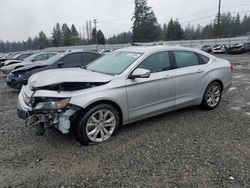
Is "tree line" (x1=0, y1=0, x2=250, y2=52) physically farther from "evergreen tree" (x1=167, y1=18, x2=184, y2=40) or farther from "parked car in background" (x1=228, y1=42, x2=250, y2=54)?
"parked car in background" (x1=228, y1=42, x2=250, y2=54)

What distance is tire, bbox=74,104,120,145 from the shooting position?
4.11 meters

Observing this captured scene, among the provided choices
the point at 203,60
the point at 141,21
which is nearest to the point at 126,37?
the point at 141,21

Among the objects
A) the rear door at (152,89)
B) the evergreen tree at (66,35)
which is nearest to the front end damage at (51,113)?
the rear door at (152,89)

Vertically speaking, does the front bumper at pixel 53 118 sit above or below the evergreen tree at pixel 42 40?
below

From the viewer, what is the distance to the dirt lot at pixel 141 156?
3311mm

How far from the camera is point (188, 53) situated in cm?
573

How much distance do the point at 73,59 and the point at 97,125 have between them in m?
5.97

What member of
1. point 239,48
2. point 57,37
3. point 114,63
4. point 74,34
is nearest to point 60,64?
point 114,63

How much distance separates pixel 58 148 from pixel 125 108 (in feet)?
4.21

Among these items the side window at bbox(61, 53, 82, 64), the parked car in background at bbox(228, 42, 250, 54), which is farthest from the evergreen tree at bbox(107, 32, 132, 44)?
the side window at bbox(61, 53, 82, 64)

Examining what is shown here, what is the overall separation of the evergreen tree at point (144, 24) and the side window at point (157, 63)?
231 ft

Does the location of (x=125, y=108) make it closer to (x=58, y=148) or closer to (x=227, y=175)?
(x=58, y=148)

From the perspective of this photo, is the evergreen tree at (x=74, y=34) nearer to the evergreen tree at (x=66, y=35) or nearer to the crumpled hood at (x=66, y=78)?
the evergreen tree at (x=66, y=35)

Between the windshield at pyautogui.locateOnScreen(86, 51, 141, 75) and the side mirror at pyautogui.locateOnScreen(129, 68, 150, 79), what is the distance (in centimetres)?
22
